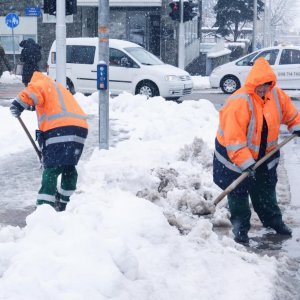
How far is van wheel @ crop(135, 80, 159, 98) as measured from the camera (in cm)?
2100

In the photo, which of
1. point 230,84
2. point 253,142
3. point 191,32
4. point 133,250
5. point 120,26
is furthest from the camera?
point 191,32

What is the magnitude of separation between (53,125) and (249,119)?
1827 millimetres

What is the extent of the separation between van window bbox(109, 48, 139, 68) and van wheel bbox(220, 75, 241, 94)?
15.0 ft

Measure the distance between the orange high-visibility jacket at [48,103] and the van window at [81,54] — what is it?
14.5 m

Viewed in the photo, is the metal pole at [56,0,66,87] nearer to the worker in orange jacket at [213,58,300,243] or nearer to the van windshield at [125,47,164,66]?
the van windshield at [125,47,164,66]

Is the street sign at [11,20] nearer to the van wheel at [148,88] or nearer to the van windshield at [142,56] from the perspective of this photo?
the van windshield at [142,56]

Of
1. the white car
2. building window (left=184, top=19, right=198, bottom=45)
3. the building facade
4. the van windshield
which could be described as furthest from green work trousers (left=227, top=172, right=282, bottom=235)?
building window (left=184, top=19, right=198, bottom=45)

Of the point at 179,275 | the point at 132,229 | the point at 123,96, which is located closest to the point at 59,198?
the point at 132,229

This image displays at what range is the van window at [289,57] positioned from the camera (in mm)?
22750

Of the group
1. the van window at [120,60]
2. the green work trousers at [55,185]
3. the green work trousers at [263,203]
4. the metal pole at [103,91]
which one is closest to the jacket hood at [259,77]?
the green work trousers at [263,203]

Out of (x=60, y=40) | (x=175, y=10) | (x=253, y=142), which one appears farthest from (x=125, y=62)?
(x=253, y=142)

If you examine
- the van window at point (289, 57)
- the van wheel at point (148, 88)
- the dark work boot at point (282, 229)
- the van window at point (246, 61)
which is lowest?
the van wheel at point (148, 88)

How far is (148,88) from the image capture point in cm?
2106

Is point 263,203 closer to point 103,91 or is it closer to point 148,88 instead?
point 103,91
